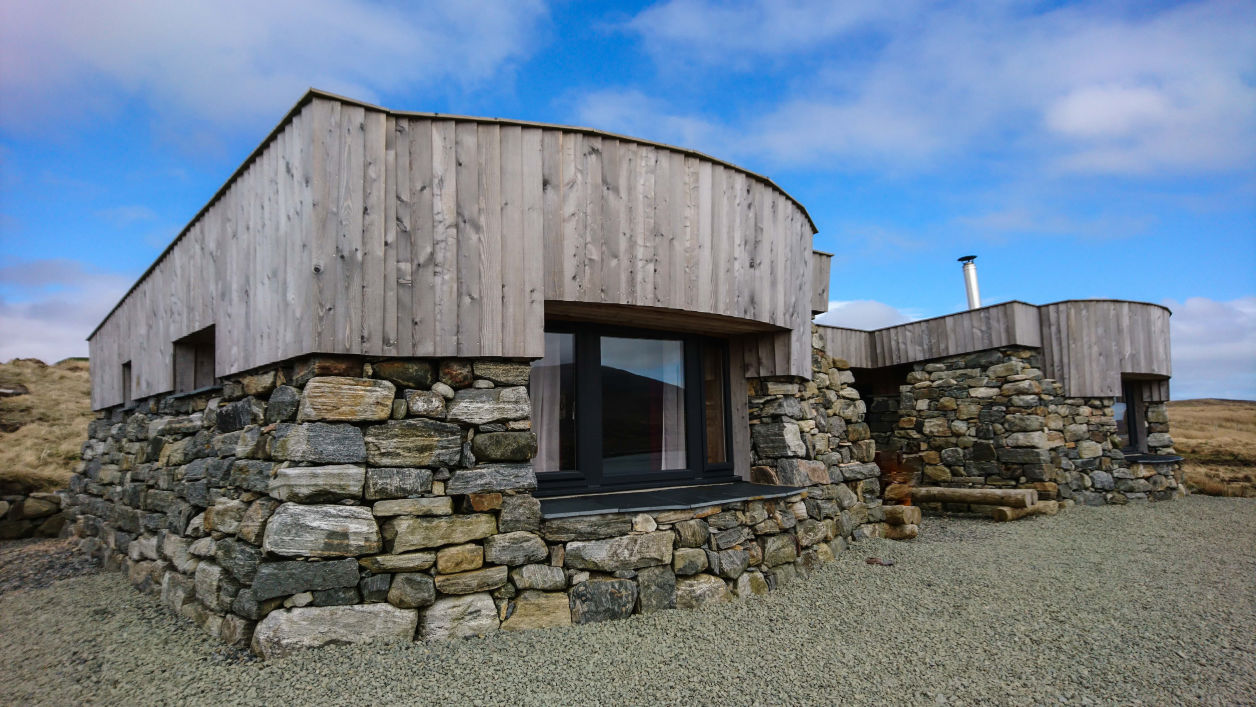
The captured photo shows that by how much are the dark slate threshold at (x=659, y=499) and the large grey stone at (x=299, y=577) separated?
120cm

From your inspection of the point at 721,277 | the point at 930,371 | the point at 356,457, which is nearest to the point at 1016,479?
the point at 930,371

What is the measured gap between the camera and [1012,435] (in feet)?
30.6

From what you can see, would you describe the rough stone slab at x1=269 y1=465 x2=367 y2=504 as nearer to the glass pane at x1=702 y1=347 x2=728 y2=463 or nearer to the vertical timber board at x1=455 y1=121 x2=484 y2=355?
the vertical timber board at x1=455 y1=121 x2=484 y2=355

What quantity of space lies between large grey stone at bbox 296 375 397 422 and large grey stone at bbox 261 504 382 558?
1.75ft

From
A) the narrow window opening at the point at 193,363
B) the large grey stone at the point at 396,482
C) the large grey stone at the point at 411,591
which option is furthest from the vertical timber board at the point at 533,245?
the narrow window opening at the point at 193,363

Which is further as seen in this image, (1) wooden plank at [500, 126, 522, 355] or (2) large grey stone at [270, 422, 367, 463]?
(1) wooden plank at [500, 126, 522, 355]

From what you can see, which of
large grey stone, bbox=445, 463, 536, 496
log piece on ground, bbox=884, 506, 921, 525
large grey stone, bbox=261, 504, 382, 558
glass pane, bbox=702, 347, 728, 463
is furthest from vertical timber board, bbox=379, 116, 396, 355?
log piece on ground, bbox=884, 506, 921, 525

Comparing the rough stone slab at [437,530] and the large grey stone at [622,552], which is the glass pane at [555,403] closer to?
the large grey stone at [622,552]

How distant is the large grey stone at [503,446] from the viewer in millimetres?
4062

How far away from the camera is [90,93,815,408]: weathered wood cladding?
394cm

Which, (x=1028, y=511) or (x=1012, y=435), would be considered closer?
(x=1028, y=511)

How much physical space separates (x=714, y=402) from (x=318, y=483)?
3.70 m

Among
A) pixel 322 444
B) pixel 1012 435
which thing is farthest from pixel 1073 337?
pixel 322 444

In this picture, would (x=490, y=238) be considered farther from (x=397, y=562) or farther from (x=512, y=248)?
(x=397, y=562)
